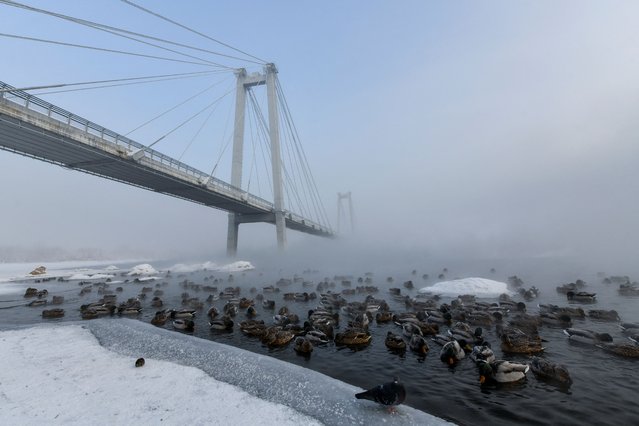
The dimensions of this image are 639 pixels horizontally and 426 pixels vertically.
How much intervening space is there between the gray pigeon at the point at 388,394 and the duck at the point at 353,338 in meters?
5.35

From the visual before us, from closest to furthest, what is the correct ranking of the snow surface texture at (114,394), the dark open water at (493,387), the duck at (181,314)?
1. the snow surface texture at (114,394)
2. the dark open water at (493,387)
3. the duck at (181,314)

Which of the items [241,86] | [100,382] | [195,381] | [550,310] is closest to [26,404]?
[100,382]

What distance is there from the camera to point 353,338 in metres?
11.6

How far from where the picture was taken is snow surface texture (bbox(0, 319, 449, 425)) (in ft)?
20.0

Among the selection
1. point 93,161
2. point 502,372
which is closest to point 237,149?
point 93,161

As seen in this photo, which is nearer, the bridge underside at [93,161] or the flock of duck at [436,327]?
the flock of duck at [436,327]

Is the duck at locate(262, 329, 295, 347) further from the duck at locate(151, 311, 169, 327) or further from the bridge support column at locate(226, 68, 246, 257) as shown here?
the bridge support column at locate(226, 68, 246, 257)

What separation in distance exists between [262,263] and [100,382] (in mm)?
54104

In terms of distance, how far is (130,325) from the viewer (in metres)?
13.6

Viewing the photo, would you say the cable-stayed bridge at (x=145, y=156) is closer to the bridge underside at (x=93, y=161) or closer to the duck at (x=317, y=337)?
the bridge underside at (x=93, y=161)

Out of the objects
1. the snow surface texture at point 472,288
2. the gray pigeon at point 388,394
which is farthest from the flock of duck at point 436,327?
the gray pigeon at point 388,394

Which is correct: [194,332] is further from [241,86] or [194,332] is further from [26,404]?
[241,86]

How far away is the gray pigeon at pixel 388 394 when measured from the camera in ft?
19.2

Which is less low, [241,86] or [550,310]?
[241,86]
